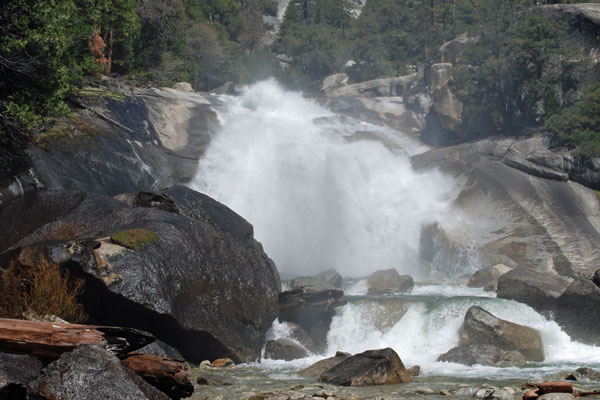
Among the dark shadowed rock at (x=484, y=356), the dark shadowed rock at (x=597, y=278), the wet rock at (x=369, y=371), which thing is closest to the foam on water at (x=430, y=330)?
the dark shadowed rock at (x=484, y=356)

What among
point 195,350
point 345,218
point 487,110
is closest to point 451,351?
point 195,350

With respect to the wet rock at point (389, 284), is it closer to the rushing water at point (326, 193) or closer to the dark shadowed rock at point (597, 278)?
the rushing water at point (326, 193)

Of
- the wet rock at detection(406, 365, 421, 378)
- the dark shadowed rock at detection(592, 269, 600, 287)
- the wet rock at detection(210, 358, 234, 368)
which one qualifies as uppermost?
the dark shadowed rock at detection(592, 269, 600, 287)

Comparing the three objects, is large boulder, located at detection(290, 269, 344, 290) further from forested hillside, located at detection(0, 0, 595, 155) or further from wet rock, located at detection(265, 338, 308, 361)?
forested hillside, located at detection(0, 0, 595, 155)

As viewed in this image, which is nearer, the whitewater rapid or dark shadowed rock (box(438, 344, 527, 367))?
dark shadowed rock (box(438, 344, 527, 367))

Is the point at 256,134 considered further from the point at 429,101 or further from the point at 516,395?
the point at 516,395

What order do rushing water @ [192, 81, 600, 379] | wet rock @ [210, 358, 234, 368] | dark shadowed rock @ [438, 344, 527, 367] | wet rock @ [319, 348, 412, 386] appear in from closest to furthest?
wet rock @ [319, 348, 412, 386] < wet rock @ [210, 358, 234, 368] < dark shadowed rock @ [438, 344, 527, 367] < rushing water @ [192, 81, 600, 379]

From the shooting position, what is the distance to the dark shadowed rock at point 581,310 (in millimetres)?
19938

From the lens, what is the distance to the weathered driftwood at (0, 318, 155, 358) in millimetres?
8289

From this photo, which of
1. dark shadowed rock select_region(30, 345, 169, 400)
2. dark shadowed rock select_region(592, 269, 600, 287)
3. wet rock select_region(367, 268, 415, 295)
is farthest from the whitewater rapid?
dark shadowed rock select_region(30, 345, 169, 400)

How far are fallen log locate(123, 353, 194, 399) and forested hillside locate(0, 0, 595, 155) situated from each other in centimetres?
1135

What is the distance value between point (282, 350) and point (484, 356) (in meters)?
6.27

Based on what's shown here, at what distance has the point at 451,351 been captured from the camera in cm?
1762

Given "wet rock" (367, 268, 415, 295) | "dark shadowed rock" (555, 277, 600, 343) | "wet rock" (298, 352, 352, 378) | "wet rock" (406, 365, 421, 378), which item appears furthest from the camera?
"wet rock" (367, 268, 415, 295)
